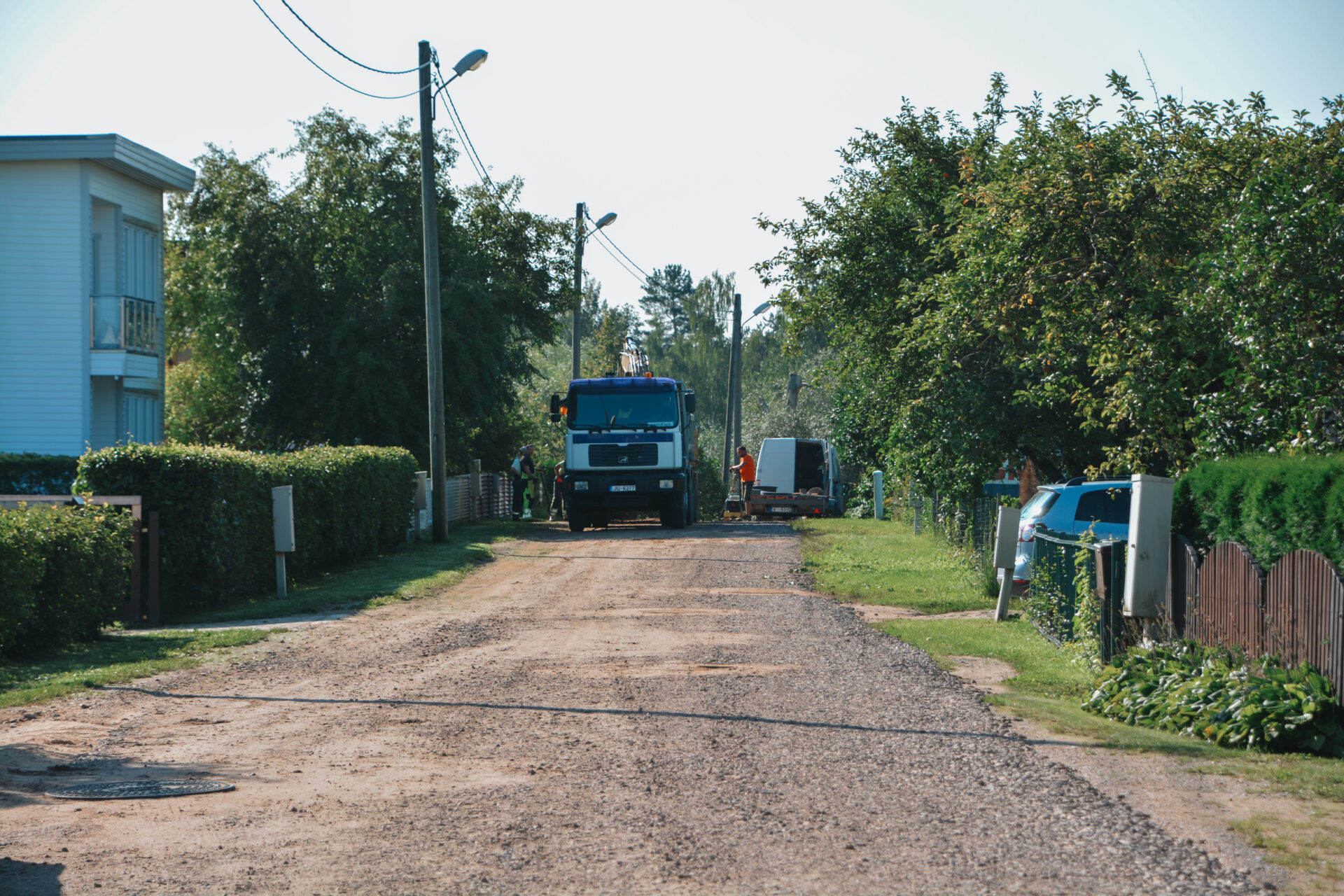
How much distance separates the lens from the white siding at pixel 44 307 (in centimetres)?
2341

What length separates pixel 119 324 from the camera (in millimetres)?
24484

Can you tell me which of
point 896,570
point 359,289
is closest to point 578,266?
point 359,289

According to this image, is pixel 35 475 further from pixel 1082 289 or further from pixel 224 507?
pixel 1082 289

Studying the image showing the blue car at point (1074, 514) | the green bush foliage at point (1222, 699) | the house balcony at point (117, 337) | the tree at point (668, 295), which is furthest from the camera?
the tree at point (668, 295)

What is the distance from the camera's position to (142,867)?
4.92 meters

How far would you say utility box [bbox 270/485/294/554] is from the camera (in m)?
14.7

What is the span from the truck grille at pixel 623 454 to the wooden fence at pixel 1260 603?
17381 mm

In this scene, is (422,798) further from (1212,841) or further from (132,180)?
(132,180)

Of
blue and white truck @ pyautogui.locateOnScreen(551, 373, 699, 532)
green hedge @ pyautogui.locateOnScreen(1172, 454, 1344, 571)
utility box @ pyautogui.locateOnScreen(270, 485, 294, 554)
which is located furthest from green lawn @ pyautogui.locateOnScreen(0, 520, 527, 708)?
green hedge @ pyautogui.locateOnScreen(1172, 454, 1344, 571)

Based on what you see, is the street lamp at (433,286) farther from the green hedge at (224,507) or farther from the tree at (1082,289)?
the tree at (1082,289)

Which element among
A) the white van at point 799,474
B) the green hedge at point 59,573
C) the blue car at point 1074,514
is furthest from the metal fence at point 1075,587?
the white van at point 799,474

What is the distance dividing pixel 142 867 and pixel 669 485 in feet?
69.5

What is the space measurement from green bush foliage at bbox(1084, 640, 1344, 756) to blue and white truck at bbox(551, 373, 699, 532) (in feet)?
57.8

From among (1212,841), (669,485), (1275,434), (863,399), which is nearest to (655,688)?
(1212,841)
